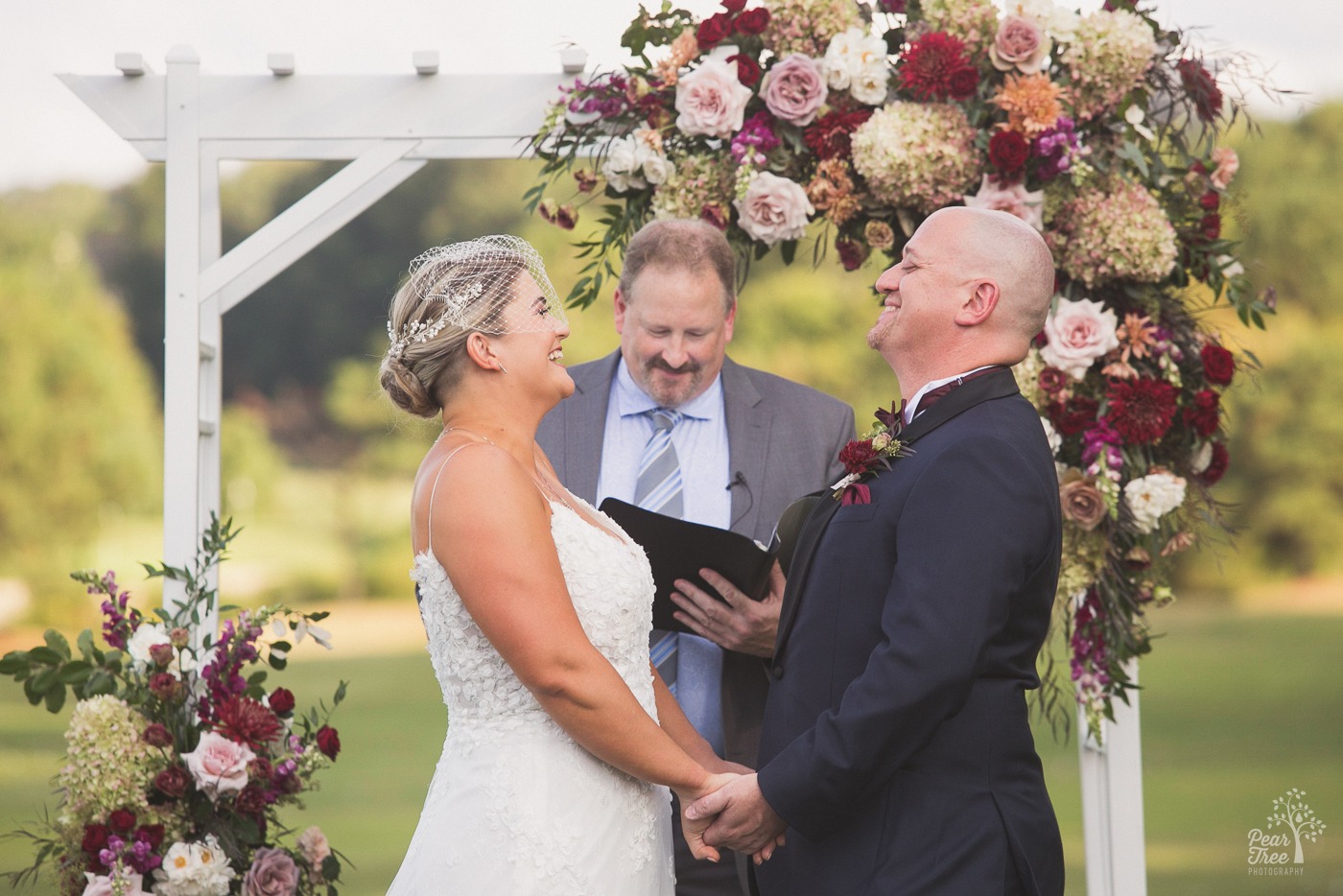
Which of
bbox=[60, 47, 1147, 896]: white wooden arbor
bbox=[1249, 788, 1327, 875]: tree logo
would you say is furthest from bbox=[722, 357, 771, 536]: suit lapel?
bbox=[1249, 788, 1327, 875]: tree logo

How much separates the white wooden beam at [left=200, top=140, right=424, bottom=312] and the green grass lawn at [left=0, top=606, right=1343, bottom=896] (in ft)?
28.3

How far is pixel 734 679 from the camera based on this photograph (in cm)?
379

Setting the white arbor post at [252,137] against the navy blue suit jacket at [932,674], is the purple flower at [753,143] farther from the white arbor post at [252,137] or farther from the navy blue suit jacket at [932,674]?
the navy blue suit jacket at [932,674]

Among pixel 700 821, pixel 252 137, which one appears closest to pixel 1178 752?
pixel 252 137

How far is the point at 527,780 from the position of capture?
2799mm

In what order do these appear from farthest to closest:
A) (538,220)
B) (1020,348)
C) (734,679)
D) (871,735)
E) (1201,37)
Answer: (538,220) < (1201,37) < (734,679) < (1020,348) < (871,735)

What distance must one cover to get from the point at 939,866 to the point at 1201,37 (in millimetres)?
3153

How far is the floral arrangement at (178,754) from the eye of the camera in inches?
168

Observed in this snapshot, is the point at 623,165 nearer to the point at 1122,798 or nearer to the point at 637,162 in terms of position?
the point at 637,162

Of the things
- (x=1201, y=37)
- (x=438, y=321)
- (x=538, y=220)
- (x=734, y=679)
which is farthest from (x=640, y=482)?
(x=538, y=220)

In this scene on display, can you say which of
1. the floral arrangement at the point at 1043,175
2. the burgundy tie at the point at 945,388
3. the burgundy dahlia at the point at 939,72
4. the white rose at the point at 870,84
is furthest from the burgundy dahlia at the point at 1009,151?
the burgundy tie at the point at 945,388

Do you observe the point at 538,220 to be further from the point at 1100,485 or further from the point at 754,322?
the point at 1100,485

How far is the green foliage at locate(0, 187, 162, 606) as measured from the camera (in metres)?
25.0

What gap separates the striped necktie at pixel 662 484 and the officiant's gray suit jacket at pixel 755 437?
0.14 meters
